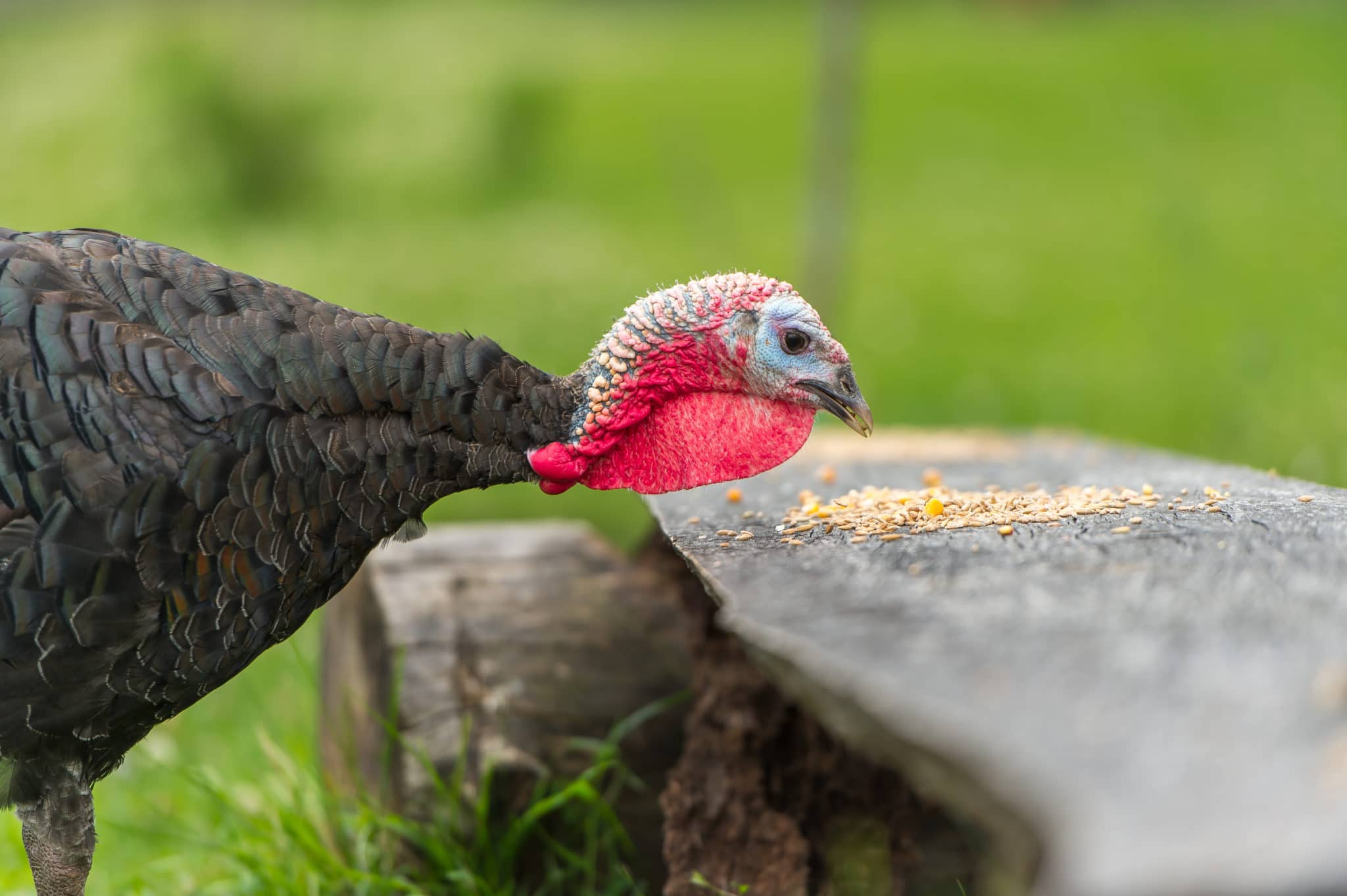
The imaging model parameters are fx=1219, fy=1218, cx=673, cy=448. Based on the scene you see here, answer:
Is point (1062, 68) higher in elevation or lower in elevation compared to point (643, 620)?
higher

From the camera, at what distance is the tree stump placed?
122 inches

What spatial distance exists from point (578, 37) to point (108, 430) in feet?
47.7

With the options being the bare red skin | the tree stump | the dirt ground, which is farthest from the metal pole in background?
the bare red skin

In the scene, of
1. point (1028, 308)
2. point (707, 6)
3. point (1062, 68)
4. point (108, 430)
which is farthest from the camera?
point (707, 6)

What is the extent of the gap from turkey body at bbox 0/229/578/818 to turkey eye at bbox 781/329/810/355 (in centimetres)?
48

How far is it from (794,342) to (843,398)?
0.15m

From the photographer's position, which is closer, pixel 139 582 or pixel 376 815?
pixel 139 582

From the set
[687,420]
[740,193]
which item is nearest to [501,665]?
[687,420]

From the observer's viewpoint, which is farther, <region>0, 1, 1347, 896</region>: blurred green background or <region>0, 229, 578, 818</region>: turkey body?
<region>0, 1, 1347, 896</region>: blurred green background

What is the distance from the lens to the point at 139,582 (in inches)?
85.2

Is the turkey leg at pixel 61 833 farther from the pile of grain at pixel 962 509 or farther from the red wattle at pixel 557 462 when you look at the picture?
the pile of grain at pixel 962 509

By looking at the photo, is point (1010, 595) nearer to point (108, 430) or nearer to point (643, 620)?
point (108, 430)

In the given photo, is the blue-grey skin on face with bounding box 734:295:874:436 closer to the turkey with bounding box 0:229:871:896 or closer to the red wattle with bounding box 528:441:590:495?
the turkey with bounding box 0:229:871:896

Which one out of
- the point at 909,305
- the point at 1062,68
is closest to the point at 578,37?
the point at 1062,68
